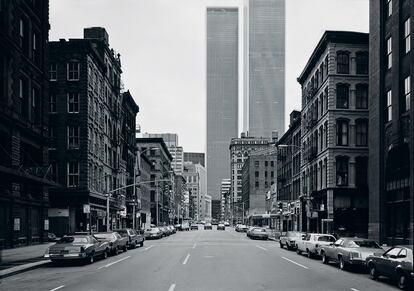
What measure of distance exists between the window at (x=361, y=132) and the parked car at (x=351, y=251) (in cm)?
3108

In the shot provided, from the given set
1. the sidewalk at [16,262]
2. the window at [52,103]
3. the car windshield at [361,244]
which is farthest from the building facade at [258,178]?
the car windshield at [361,244]

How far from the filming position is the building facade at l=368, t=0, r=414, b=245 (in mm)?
37531

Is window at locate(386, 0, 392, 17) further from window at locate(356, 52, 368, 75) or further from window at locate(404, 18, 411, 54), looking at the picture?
window at locate(356, 52, 368, 75)

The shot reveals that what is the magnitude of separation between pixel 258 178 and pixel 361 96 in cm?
11130

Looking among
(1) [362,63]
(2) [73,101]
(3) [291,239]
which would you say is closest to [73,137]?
(2) [73,101]

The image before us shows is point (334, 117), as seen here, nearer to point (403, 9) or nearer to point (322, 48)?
point (322, 48)

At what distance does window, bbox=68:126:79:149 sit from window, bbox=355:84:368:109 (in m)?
28.6

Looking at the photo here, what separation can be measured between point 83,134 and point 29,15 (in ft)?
56.4

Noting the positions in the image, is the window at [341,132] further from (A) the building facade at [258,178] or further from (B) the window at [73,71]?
(A) the building facade at [258,178]

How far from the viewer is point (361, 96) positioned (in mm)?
57938

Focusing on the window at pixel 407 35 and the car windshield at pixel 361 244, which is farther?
the window at pixel 407 35

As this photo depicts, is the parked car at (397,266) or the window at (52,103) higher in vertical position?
the window at (52,103)

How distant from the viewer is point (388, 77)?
4169cm

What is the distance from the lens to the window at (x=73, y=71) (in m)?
57.4
